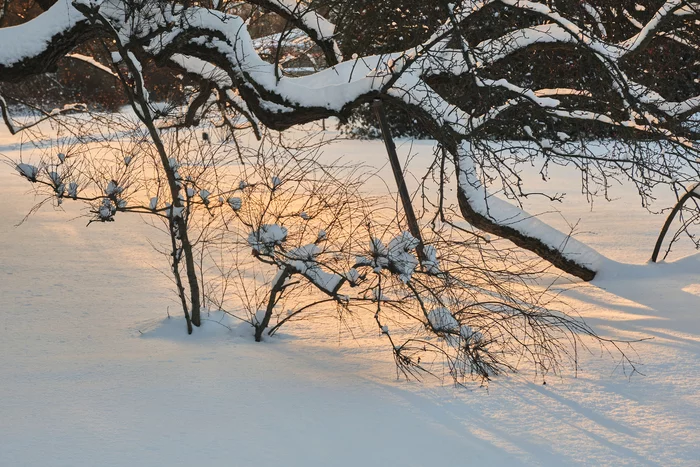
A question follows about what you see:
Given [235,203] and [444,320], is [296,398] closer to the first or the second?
[444,320]

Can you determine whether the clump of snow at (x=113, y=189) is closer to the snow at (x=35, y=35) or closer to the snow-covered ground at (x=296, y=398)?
the snow-covered ground at (x=296, y=398)

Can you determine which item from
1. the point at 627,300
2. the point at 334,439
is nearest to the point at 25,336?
the point at 334,439

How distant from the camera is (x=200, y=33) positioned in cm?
606

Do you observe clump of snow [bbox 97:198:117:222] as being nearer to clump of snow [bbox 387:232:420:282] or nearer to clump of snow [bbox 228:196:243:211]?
clump of snow [bbox 228:196:243:211]

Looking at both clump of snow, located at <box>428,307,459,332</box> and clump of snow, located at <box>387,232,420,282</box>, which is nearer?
clump of snow, located at <box>387,232,420,282</box>

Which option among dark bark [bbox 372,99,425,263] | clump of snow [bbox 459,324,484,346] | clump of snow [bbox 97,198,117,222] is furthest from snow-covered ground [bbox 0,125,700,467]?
clump of snow [bbox 97,198,117,222]

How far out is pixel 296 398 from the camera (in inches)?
190

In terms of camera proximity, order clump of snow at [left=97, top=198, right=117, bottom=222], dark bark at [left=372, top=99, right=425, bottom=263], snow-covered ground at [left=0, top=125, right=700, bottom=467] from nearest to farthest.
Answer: snow-covered ground at [left=0, top=125, right=700, bottom=467] → clump of snow at [left=97, top=198, right=117, bottom=222] → dark bark at [left=372, top=99, right=425, bottom=263]

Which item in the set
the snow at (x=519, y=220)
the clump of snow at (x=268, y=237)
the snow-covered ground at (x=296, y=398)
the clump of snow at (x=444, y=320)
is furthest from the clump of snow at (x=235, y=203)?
the snow at (x=519, y=220)

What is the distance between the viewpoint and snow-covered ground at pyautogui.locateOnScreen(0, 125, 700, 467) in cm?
417

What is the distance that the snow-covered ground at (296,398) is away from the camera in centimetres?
417

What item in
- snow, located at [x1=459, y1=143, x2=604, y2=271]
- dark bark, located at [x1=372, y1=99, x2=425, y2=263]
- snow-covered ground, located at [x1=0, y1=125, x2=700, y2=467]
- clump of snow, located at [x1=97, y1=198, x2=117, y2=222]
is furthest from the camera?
snow, located at [x1=459, y1=143, x2=604, y2=271]

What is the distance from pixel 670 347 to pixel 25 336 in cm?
470

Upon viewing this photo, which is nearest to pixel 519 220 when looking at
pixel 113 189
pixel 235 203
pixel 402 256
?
pixel 402 256
